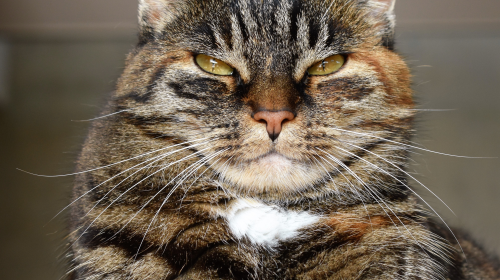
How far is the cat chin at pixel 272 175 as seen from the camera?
76 centimetres

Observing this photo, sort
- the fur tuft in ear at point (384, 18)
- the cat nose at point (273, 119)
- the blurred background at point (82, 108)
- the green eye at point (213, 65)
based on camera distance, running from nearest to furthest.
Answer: the cat nose at point (273, 119) < the green eye at point (213, 65) < the fur tuft in ear at point (384, 18) < the blurred background at point (82, 108)

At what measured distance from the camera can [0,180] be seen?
2.00 metres

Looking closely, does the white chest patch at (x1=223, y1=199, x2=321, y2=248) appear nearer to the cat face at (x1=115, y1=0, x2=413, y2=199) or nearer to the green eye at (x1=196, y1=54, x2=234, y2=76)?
the cat face at (x1=115, y1=0, x2=413, y2=199)

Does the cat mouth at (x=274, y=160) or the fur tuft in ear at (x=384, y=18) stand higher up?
the fur tuft in ear at (x=384, y=18)

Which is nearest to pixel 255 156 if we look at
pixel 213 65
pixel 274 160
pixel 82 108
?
pixel 274 160

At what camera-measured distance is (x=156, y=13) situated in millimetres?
922

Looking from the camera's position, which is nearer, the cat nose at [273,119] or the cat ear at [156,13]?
the cat nose at [273,119]

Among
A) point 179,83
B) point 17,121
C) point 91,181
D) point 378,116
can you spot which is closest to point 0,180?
point 17,121

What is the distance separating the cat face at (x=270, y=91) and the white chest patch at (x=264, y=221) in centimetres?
4

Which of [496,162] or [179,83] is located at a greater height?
[179,83]

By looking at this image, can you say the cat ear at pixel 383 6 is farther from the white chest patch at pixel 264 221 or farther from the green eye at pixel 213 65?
the white chest patch at pixel 264 221

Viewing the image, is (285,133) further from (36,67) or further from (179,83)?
(36,67)

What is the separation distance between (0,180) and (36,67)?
61 cm

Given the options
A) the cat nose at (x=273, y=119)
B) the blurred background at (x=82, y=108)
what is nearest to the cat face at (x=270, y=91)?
the cat nose at (x=273, y=119)
